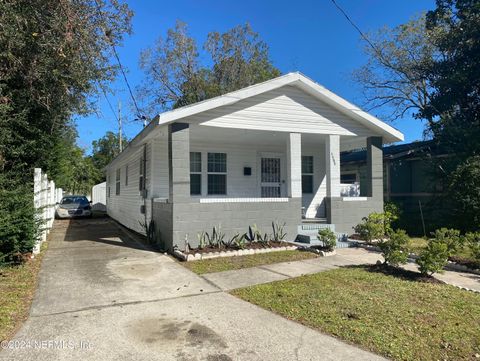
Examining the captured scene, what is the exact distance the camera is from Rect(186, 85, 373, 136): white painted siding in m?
9.66

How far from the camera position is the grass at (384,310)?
12.3 ft

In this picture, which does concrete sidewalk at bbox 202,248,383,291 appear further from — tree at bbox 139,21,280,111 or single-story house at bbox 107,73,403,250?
tree at bbox 139,21,280,111

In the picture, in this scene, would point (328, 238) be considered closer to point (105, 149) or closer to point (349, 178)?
point (349, 178)

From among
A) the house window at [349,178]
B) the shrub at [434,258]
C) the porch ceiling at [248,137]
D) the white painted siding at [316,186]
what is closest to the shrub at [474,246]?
the shrub at [434,258]

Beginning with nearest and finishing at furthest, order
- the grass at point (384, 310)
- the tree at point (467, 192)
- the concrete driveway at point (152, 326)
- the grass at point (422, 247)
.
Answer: the concrete driveway at point (152, 326), the grass at point (384, 310), the grass at point (422, 247), the tree at point (467, 192)

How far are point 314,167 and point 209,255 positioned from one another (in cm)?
706

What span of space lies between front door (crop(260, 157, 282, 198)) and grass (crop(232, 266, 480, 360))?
22.1 ft

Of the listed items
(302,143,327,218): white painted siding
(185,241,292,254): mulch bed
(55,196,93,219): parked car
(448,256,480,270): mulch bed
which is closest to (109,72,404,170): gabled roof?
(302,143,327,218): white painted siding

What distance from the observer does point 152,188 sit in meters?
10.9

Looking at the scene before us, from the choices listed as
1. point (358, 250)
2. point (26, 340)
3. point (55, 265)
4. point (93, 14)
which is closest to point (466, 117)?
point (358, 250)

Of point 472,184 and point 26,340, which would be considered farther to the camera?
point 472,184

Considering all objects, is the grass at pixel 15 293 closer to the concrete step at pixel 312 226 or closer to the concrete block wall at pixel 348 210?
the concrete step at pixel 312 226

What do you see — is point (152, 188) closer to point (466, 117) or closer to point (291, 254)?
point (291, 254)

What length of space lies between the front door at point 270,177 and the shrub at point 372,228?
11.5 ft
